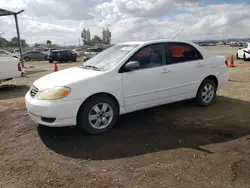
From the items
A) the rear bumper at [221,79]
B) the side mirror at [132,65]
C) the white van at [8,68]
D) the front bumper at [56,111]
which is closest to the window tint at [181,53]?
the rear bumper at [221,79]

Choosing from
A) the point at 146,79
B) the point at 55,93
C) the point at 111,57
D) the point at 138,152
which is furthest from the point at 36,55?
the point at 138,152

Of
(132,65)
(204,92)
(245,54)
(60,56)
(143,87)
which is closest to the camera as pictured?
(132,65)

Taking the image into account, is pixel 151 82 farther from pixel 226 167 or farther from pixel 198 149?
pixel 226 167

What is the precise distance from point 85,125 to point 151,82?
1.52 meters

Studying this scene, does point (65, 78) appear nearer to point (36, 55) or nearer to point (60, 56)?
point (60, 56)

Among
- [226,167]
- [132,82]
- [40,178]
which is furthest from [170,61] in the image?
[40,178]

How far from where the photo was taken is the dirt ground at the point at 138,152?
2861mm

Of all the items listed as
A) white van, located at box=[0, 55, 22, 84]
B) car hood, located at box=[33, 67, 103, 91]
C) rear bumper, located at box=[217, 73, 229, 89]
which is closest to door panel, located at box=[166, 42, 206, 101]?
rear bumper, located at box=[217, 73, 229, 89]

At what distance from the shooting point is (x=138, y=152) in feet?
11.5

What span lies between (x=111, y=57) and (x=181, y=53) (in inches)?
61.5

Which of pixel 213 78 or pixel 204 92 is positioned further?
pixel 213 78

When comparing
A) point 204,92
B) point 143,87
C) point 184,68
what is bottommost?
Answer: point 204,92

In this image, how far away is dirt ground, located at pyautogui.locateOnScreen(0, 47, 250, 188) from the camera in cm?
286

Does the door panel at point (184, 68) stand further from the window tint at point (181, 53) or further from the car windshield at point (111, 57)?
the car windshield at point (111, 57)
